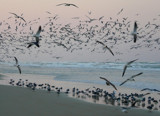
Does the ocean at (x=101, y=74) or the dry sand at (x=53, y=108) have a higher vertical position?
the ocean at (x=101, y=74)

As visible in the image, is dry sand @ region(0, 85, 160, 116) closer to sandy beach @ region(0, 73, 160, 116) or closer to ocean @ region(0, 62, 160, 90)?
sandy beach @ region(0, 73, 160, 116)

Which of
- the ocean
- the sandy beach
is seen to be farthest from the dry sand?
the ocean

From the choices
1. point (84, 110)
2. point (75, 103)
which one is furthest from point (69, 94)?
point (84, 110)

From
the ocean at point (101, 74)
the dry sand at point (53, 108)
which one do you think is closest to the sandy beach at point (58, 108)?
the dry sand at point (53, 108)

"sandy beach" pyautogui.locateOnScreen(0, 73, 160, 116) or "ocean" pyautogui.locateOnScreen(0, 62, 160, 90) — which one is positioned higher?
"ocean" pyautogui.locateOnScreen(0, 62, 160, 90)

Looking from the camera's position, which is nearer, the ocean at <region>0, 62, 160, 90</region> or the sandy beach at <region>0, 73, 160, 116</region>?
the sandy beach at <region>0, 73, 160, 116</region>

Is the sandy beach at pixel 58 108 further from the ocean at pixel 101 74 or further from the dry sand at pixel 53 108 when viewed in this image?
the ocean at pixel 101 74

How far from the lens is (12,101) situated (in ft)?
33.0

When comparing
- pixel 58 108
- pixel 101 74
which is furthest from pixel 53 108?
pixel 101 74

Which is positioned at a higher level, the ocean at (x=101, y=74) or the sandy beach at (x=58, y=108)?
the ocean at (x=101, y=74)

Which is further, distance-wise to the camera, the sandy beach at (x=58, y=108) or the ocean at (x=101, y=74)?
the ocean at (x=101, y=74)

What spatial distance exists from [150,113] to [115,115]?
132 centimetres

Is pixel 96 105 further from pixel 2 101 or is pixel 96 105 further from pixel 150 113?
pixel 2 101

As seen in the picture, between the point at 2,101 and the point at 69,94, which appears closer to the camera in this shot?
the point at 2,101
